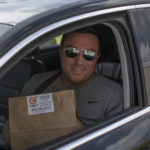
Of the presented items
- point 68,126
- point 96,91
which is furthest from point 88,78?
point 68,126

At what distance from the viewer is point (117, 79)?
8.34 feet

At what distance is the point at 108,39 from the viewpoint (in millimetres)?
2305

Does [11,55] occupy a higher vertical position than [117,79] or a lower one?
higher

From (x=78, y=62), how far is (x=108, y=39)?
0.27m

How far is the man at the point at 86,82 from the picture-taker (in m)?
2.14

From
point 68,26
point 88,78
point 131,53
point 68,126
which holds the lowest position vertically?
point 68,126

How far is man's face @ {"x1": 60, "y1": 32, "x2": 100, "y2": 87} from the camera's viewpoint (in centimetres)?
223

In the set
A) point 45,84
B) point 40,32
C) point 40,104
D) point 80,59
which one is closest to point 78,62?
point 80,59

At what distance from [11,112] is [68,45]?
700mm

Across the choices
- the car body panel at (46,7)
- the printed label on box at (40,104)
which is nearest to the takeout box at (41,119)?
the printed label on box at (40,104)

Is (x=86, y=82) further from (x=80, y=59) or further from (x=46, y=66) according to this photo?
(x=46, y=66)

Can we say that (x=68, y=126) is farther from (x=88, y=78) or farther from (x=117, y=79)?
(x=117, y=79)

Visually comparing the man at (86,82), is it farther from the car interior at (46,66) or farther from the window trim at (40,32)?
the window trim at (40,32)

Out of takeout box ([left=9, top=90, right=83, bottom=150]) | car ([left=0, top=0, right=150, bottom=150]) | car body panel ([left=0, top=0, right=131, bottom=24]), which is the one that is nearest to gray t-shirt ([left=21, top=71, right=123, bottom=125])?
car ([left=0, top=0, right=150, bottom=150])
